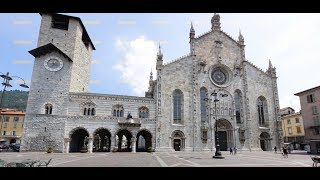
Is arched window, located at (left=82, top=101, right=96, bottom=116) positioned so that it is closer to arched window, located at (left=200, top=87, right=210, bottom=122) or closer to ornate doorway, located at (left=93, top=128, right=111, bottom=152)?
ornate doorway, located at (left=93, top=128, right=111, bottom=152)

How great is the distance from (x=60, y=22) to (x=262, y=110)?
1596 inches

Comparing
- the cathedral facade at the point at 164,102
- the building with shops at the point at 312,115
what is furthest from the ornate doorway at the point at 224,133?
the building with shops at the point at 312,115

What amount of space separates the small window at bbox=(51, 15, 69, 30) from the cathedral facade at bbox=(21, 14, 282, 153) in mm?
180

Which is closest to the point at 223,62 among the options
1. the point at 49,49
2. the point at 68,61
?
the point at 68,61

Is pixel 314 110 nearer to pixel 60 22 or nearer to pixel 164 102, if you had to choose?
pixel 164 102

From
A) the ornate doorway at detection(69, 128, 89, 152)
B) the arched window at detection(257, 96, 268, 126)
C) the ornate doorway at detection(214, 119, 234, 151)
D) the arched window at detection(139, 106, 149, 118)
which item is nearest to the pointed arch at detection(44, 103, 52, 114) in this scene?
the ornate doorway at detection(69, 128, 89, 152)

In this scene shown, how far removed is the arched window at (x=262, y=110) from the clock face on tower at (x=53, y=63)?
119 ft

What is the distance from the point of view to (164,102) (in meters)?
37.4

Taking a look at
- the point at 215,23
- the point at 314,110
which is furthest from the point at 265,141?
the point at 215,23
